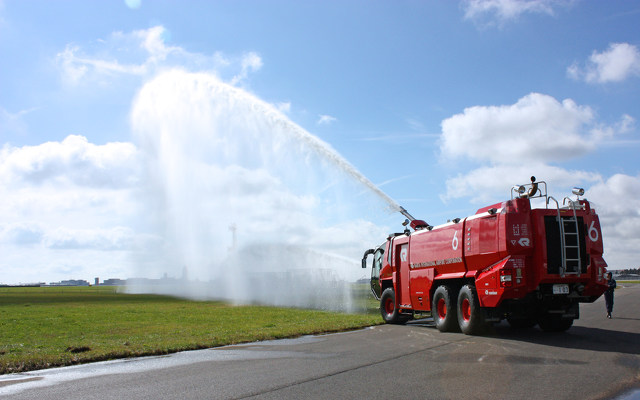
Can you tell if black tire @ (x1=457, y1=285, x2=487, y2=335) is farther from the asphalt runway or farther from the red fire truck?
the asphalt runway

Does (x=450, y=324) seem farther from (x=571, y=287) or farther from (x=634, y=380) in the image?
(x=634, y=380)

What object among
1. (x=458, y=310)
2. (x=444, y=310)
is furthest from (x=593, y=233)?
(x=444, y=310)

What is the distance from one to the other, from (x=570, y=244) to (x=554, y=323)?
3563mm

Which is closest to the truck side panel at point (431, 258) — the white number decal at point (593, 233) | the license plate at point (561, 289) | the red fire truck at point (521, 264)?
the red fire truck at point (521, 264)

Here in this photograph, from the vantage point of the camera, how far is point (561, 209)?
14102 millimetres

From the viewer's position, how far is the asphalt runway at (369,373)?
7715 millimetres

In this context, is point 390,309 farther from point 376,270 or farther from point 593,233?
point 593,233

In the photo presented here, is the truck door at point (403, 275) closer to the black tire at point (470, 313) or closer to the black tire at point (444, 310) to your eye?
the black tire at point (444, 310)

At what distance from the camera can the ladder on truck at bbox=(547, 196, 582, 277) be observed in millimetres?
13609

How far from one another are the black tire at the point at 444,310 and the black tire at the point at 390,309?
3597mm

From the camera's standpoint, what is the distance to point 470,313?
14.8 meters

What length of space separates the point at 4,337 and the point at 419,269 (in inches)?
596

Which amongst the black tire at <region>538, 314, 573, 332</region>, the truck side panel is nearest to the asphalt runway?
the black tire at <region>538, 314, 573, 332</region>

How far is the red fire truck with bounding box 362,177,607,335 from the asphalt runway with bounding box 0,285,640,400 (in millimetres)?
1066
